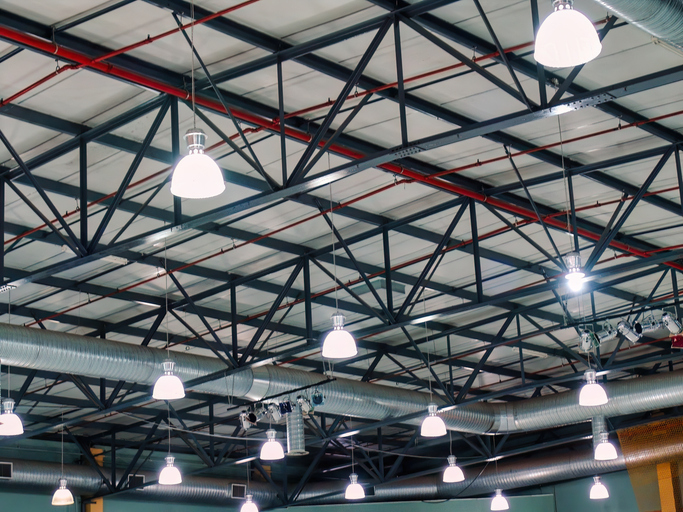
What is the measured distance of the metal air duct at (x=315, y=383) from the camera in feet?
44.0

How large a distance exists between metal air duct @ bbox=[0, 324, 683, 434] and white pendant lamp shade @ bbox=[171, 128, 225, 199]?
738 cm

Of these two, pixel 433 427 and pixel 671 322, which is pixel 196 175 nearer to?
pixel 671 322

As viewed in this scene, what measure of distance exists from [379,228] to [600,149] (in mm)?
3429

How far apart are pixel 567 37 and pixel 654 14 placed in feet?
5.03

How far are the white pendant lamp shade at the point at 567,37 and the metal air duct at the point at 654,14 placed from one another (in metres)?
0.90

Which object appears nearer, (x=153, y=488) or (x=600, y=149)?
(x=600, y=149)

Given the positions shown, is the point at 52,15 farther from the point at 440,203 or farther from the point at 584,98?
the point at 440,203

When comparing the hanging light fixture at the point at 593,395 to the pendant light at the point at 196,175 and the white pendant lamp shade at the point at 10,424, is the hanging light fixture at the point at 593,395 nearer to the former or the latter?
the white pendant lamp shade at the point at 10,424

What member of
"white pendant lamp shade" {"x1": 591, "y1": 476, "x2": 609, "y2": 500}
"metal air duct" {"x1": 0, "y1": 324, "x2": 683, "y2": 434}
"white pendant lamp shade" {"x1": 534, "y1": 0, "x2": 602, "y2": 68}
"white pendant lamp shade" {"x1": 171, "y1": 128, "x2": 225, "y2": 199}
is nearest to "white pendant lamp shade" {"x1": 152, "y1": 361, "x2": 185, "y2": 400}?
"metal air duct" {"x1": 0, "y1": 324, "x2": 683, "y2": 434}

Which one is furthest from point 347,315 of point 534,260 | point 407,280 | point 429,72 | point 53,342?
point 429,72

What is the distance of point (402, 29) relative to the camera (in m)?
9.67

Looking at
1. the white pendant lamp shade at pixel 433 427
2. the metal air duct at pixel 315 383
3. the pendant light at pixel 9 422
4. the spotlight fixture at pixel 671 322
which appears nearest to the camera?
the metal air duct at pixel 315 383

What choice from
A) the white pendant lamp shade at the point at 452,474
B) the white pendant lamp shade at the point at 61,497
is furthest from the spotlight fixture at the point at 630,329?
the white pendant lamp shade at the point at 61,497

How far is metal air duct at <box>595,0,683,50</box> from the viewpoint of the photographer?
6.40 metres
